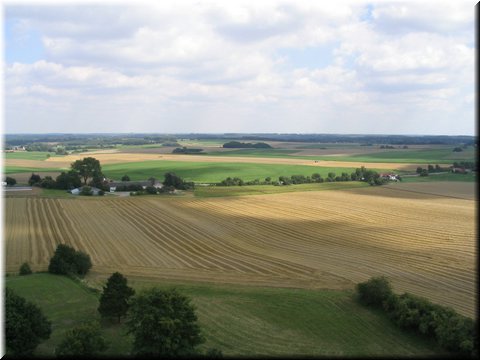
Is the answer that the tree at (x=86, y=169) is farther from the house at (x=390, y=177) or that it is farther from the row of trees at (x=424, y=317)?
the row of trees at (x=424, y=317)

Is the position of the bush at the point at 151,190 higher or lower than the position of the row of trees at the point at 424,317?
higher

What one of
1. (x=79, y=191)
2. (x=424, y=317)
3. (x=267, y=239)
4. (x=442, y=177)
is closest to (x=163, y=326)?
(x=424, y=317)

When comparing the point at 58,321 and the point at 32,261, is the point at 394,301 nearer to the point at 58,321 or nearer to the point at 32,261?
the point at 58,321

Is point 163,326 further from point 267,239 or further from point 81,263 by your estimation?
point 267,239

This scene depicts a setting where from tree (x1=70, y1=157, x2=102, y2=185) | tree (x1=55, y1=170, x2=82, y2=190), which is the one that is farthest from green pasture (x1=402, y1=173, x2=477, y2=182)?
tree (x1=55, y1=170, x2=82, y2=190)

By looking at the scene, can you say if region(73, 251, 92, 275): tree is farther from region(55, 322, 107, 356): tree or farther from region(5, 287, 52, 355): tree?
region(55, 322, 107, 356): tree

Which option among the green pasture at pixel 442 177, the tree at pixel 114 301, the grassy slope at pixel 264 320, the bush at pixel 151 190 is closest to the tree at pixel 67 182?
the bush at pixel 151 190

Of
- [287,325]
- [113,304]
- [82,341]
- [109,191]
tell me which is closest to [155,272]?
[113,304]
